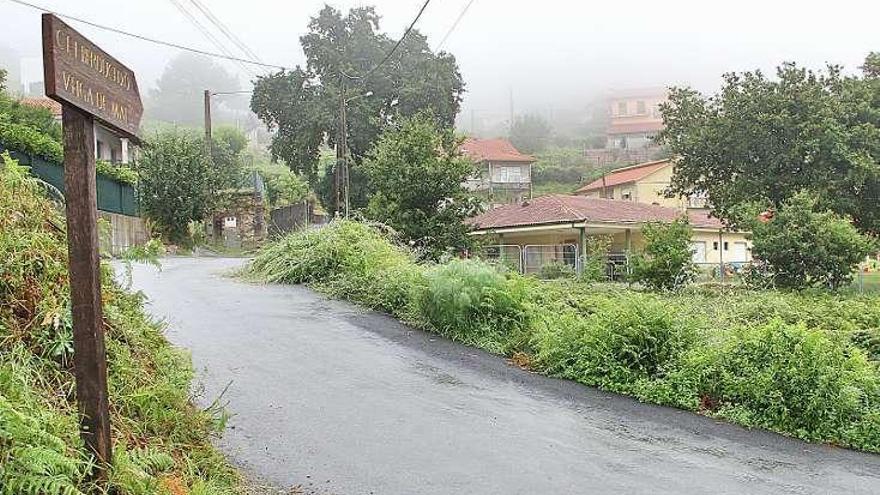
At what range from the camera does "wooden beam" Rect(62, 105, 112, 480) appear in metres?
3.53

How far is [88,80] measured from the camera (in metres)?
3.50

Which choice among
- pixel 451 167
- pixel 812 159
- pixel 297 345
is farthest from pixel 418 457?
pixel 812 159

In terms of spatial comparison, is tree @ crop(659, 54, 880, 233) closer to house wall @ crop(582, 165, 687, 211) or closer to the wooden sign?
the wooden sign

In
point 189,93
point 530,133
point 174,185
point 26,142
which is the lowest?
point 26,142

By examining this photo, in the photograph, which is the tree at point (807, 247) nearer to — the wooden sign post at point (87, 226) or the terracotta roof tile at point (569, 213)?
the terracotta roof tile at point (569, 213)

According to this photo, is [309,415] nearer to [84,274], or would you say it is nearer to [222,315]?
[84,274]

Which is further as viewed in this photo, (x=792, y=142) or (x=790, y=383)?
(x=792, y=142)

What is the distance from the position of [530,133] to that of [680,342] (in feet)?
232

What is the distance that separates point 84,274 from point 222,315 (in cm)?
780

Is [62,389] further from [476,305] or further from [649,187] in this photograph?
[649,187]

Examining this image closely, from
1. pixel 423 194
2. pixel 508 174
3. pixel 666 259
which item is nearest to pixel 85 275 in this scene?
pixel 666 259

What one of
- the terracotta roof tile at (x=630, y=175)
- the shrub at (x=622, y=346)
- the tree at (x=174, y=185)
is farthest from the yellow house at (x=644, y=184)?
the shrub at (x=622, y=346)

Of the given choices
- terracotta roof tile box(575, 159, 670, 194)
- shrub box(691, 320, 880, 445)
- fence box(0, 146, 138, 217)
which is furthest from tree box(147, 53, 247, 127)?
shrub box(691, 320, 880, 445)

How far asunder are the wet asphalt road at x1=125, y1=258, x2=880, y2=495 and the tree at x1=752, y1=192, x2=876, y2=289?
396 inches
